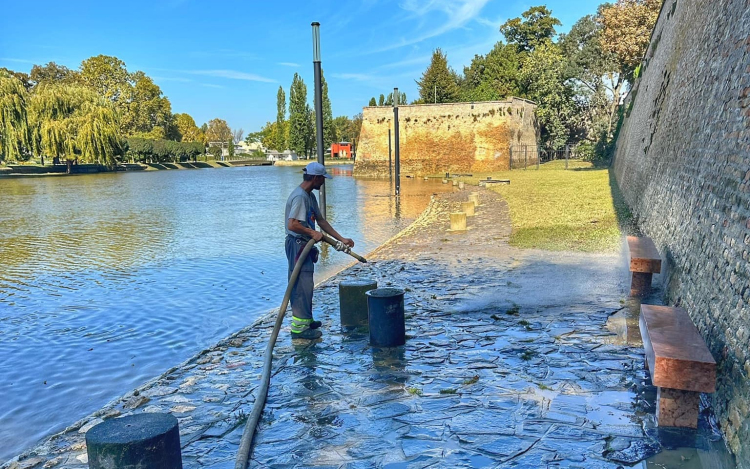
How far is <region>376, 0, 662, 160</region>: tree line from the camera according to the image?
118 feet

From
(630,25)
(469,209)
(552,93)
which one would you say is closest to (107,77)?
(552,93)

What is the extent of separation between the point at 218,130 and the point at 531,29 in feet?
366

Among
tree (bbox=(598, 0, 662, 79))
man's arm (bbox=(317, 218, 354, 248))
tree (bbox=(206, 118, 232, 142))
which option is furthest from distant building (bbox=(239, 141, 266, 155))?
man's arm (bbox=(317, 218, 354, 248))

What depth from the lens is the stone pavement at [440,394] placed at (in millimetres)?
3799

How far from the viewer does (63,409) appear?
5258mm

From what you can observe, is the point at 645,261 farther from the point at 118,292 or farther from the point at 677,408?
the point at 118,292

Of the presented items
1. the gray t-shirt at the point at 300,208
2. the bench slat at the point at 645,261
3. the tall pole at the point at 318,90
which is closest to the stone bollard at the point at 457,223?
the tall pole at the point at 318,90

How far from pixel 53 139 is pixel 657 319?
54.7m

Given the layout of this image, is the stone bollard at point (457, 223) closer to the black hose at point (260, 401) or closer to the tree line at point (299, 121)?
the black hose at point (260, 401)

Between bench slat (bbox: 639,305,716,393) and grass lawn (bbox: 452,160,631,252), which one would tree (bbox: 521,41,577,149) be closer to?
grass lawn (bbox: 452,160,631,252)

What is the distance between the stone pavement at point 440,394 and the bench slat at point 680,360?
0.42 metres

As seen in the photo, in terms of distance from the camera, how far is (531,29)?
59.9 metres

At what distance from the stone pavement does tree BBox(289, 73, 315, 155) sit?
273 ft

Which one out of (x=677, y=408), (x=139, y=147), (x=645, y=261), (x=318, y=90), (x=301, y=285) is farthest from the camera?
(x=139, y=147)
